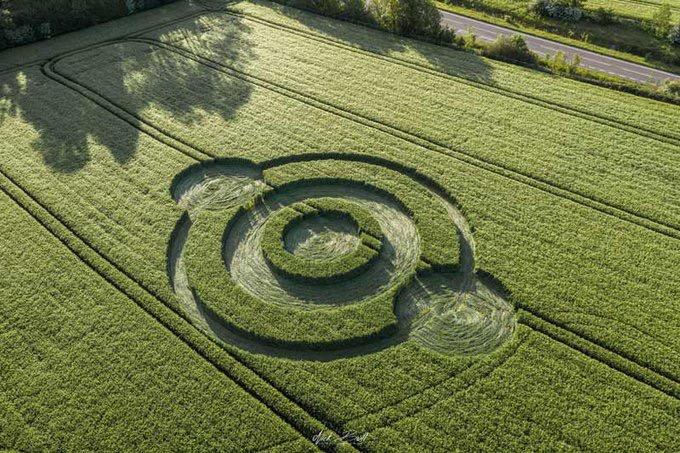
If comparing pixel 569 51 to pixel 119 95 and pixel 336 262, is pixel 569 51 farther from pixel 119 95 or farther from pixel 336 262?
pixel 119 95

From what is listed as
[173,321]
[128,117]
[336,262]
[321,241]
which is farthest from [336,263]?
[128,117]

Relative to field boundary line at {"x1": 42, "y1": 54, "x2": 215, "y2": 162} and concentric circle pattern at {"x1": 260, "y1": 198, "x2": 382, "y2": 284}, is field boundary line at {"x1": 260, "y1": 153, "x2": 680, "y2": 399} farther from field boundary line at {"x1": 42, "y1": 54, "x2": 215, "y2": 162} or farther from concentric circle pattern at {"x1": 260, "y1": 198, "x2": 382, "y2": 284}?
field boundary line at {"x1": 42, "y1": 54, "x2": 215, "y2": 162}

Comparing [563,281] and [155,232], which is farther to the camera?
[155,232]

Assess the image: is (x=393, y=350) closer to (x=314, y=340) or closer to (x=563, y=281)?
(x=314, y=340)

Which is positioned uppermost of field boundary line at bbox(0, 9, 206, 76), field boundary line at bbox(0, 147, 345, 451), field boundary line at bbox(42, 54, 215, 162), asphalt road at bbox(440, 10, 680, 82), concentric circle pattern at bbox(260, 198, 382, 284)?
asphalt road at bbox(440, 10, 680, 82)

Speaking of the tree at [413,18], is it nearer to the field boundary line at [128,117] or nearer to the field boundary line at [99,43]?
the field boundary line at [99,43]

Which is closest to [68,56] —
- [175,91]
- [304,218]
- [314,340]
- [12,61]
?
[12,61]

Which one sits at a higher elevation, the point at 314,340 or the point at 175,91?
the point at 175,91

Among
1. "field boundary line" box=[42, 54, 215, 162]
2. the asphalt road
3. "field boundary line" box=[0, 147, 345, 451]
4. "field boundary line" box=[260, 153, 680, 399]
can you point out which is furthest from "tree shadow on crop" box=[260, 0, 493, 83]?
"field boundary line" box=[0, 147, 345, 451]
